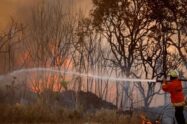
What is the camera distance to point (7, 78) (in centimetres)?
3559

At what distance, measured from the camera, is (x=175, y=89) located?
1905 cm

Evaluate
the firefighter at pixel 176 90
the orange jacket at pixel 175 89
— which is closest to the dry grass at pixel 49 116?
the firefighter at pixel 176 90

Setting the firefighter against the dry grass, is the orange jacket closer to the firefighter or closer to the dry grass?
the firefighter

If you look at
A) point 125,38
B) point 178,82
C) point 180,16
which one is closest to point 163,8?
point 180,16

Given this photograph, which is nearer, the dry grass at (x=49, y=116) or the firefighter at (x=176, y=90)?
the firefighter at (x=176, y=90)

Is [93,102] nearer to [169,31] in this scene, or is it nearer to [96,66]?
[96,66]

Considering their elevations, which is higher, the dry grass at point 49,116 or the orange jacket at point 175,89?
the orange jacket at point 175,89

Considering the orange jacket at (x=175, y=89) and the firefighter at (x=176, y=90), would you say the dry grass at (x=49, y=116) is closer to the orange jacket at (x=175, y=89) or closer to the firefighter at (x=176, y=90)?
the firefighter at (x=176, y=90)

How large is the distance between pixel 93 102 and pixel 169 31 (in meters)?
16.6

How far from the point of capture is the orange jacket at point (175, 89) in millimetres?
18969

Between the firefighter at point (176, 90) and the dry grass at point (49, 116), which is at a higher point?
the firefighter at point (176, 90)

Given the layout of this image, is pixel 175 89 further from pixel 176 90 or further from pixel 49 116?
pixel 49 116

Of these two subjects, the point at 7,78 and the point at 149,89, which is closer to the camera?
the point at 7,78

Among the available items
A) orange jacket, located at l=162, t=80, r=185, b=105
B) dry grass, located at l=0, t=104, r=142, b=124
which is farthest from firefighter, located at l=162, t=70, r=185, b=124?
dry grass, located at l=0, t=104, r=142, b=124
